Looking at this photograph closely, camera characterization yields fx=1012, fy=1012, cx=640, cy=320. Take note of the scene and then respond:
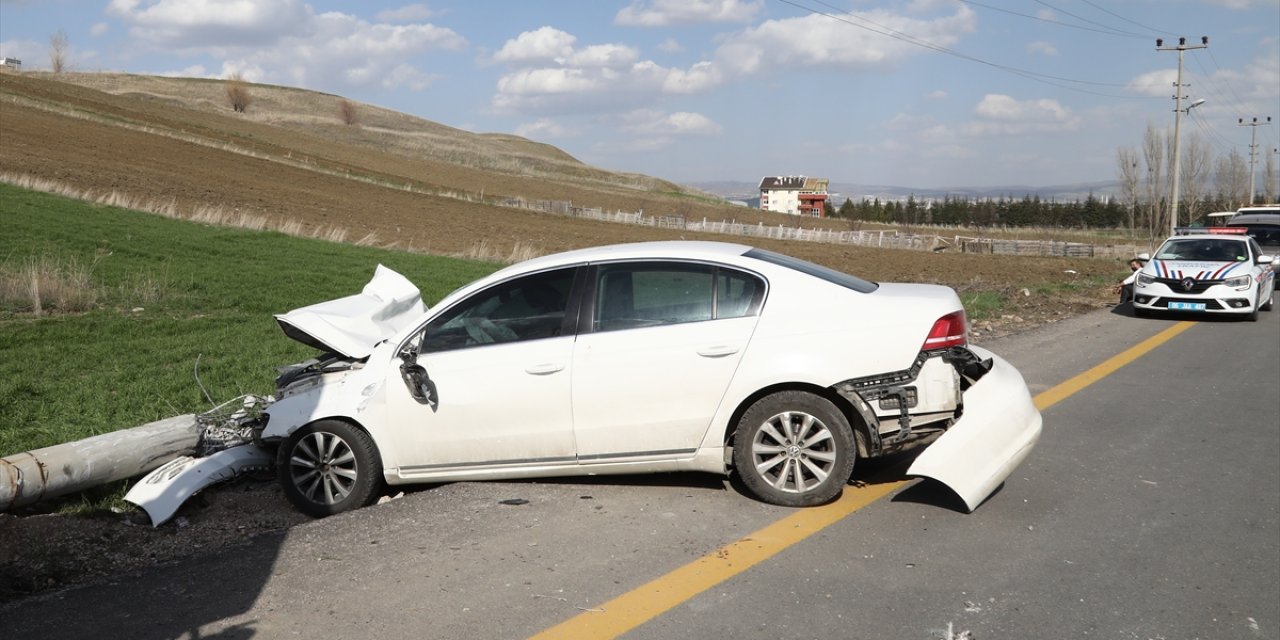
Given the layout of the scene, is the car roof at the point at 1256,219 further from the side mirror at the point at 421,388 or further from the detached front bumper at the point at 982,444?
the side mirror at the point at 421,388

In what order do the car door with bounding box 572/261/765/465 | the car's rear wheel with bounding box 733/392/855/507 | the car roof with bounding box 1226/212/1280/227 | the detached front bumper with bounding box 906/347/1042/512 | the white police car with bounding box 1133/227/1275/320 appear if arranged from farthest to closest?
the car roof with bounding box 1226/212/1280/227, the white police car with bounding box 1133/227/1275/320, the car door with bounding box 572/261/765/465, the car's rear wheel with bounding box 733/392/855/507, the detached front bumper with bounding box 906/347/1042/512

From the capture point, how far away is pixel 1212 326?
49.7ft

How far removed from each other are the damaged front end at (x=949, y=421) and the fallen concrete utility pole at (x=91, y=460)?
4.48m

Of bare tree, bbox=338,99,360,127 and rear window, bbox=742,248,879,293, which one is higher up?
bare tree, bbox=338,99,360,127

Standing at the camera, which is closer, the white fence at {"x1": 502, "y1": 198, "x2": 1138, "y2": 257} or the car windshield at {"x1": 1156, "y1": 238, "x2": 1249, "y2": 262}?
the car windshield at {"x1": 1156, "y1": 238, "x2": 1249, "y2": 262}

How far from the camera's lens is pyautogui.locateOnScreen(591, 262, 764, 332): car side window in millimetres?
5871

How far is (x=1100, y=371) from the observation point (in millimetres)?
10484

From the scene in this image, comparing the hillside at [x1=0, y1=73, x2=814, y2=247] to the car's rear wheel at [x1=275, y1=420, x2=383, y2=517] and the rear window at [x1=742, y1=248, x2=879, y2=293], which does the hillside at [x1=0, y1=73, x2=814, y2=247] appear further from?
the rear window at [x1=742, y1=248, x2=879, y2=293]

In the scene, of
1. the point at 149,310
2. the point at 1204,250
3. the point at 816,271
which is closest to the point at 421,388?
Answer: the point at 816,271

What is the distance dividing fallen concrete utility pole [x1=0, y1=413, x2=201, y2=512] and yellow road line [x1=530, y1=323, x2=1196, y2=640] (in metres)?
3.64

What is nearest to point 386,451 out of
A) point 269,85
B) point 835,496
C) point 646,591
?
point 646,591

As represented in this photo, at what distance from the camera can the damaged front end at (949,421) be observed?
18.0 feet

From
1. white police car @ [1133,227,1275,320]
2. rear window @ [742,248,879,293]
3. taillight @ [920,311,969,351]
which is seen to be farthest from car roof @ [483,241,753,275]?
white police car @ [1133,227,1275,320]

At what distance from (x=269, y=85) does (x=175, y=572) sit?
515ft
